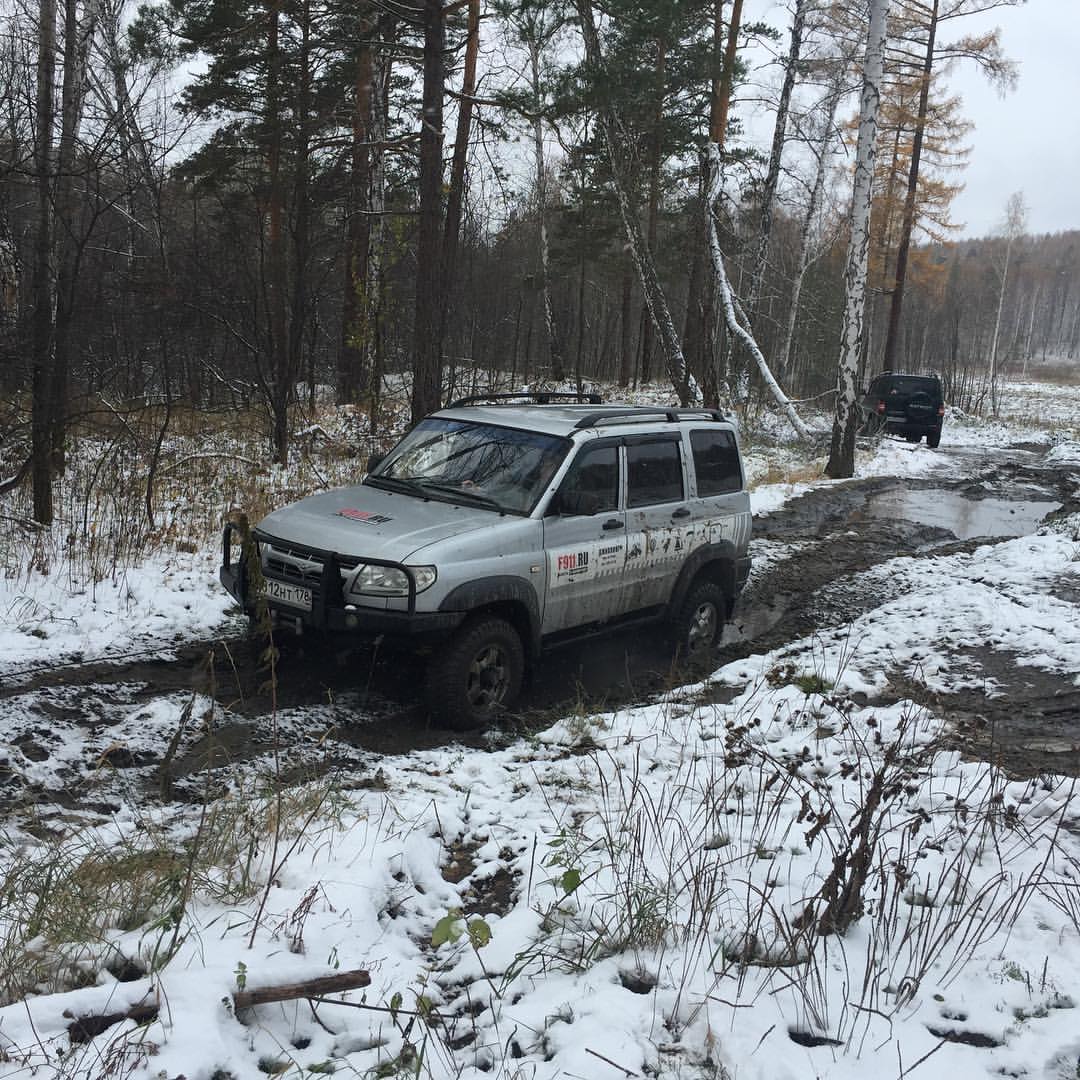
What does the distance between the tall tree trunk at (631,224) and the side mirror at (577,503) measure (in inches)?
364

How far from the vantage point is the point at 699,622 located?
24.7ft

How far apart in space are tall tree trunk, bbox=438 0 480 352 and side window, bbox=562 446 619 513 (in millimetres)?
5715

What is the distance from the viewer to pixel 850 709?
5605 mm

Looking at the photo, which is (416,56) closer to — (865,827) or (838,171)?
(865,827)

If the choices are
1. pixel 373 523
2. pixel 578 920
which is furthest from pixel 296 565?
pixel 578 920

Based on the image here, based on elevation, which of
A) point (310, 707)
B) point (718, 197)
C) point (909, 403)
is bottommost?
point (310, 707)

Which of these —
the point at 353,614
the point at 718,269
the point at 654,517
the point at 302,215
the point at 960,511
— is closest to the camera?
the point at 353,614

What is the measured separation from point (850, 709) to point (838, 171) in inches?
1175

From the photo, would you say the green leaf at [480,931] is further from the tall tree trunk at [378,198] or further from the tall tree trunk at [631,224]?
the tall tree trunk at [631,224]

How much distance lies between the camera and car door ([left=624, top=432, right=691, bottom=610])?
21.8 ft

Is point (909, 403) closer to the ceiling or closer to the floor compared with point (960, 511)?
closer to the ceiling

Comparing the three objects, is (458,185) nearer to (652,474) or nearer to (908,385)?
(652,474)

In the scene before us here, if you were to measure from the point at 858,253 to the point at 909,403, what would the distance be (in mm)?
9129

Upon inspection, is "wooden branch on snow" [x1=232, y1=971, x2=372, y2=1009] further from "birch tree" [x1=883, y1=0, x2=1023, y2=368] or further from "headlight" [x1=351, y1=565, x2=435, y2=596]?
"birch tree" [x1=883, y1=0, x2=1023, y2=368]
